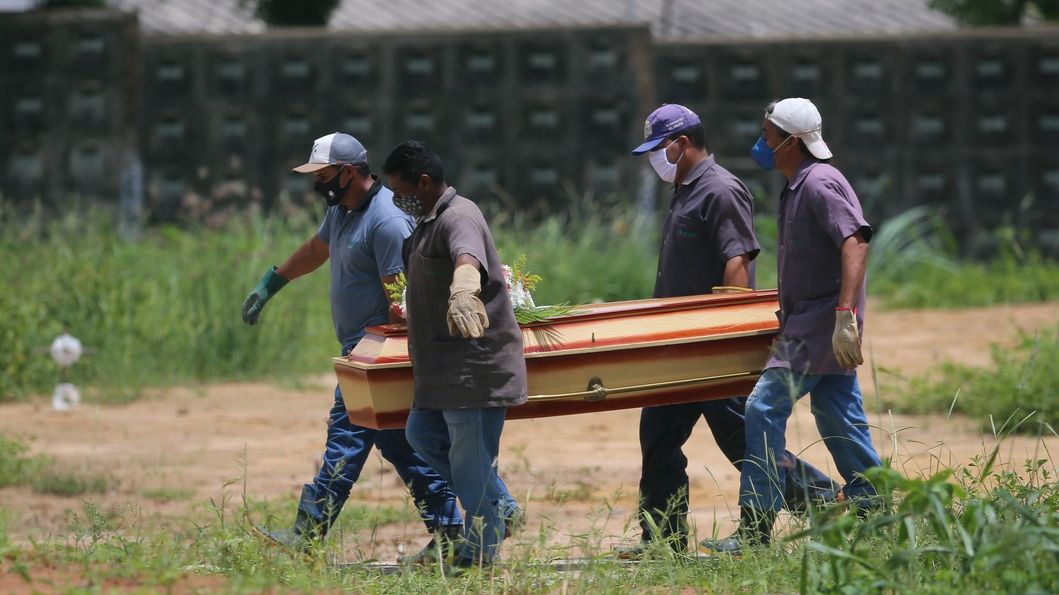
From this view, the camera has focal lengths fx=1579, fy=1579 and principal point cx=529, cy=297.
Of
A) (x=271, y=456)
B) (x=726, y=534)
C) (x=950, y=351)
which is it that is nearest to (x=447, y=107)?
(x=950, y=351)

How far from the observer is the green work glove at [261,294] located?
6.74m

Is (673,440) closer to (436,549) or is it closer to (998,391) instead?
(436,549)

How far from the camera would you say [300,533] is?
6.15m

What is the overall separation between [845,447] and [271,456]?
427 centimetres

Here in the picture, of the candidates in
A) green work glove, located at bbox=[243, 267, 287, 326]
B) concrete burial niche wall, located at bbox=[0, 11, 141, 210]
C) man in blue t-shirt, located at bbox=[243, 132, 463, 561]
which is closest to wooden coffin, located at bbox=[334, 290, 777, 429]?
man in blue t-shirt, located at bbox=[243, 132, 463, 561]

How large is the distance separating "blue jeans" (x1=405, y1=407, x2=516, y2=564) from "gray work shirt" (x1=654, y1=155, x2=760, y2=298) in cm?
115

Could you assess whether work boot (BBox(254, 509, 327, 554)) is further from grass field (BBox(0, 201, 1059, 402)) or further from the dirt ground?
grass field (BBox(0, 201, 1059, 402))

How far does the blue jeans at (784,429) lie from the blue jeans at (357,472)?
3.96 ft

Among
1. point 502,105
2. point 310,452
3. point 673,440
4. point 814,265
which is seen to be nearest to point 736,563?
point 673,440

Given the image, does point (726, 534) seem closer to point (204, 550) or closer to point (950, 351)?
point (204, 550)

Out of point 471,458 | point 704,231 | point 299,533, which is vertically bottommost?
point 299,533

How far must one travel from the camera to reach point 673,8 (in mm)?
27594

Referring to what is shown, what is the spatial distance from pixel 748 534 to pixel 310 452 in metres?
3.96

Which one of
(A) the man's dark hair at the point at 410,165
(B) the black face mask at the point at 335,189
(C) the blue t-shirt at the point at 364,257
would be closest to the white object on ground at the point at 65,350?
(C) the blue t-shirt at the point at 364,257
